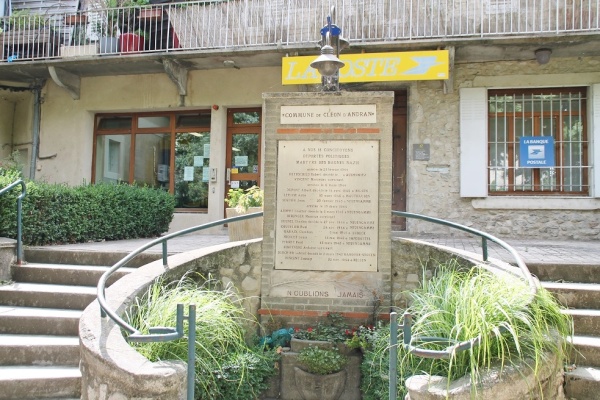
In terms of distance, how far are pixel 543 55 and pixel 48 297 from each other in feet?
26.7

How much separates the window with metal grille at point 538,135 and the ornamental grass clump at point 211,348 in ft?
21.4

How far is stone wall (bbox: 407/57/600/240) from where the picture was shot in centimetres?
888

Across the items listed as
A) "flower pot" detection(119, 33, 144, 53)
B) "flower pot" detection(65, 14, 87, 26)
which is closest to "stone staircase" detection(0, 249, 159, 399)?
"flower pot" detection(119, 33, 144, 53)

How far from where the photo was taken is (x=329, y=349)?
14.3 feet

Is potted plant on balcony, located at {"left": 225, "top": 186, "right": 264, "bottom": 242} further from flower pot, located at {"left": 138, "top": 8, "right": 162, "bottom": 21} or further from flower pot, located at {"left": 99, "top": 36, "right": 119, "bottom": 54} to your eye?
flower pot, located at {"left": 138, "top": 8, "right": 162, "bottom": 21}

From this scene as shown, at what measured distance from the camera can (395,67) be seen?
8.60 m

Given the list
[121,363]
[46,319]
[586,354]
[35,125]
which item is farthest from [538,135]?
→ [35,125]

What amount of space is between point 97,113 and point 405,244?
8790 millimetres

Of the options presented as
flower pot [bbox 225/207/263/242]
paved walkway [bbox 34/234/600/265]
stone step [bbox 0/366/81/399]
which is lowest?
stone step [bbox 0/366/81/399]

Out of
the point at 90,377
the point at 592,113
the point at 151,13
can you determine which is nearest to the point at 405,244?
the point at 90,377

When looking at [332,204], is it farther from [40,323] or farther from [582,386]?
[40,323]

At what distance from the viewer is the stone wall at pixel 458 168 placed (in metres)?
8.88

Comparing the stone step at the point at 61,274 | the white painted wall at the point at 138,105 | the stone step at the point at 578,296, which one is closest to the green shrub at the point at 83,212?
the stone step at the point at 61,274

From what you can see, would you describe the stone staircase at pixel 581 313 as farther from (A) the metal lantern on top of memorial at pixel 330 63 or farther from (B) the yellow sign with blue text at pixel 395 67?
(B) the yellow sign with blue text at pixel 395 67
